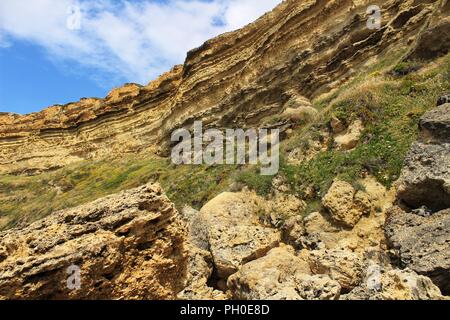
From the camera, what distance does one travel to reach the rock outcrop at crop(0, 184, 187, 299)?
15.9ft

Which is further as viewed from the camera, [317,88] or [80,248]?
[317,88]

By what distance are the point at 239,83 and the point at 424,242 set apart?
2529 cm

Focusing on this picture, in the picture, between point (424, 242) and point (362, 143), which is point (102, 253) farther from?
point (362, 143)

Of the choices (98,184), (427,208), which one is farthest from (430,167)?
(98,184)

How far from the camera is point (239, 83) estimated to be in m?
30.7

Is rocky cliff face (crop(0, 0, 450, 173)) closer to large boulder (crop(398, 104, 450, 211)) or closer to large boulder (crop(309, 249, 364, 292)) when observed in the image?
large boulder (crop(398, 104, 450, 211))

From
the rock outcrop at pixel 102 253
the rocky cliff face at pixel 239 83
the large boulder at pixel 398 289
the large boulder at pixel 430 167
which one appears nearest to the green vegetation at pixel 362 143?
the large boulder at pixel 430 167

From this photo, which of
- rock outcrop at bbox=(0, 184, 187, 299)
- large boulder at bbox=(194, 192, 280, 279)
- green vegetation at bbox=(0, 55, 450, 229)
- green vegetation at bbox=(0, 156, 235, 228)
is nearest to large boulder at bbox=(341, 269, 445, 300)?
rock outcrop at bbox=(0, 184, 187, 299)

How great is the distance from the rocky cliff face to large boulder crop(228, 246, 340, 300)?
10.3 m
